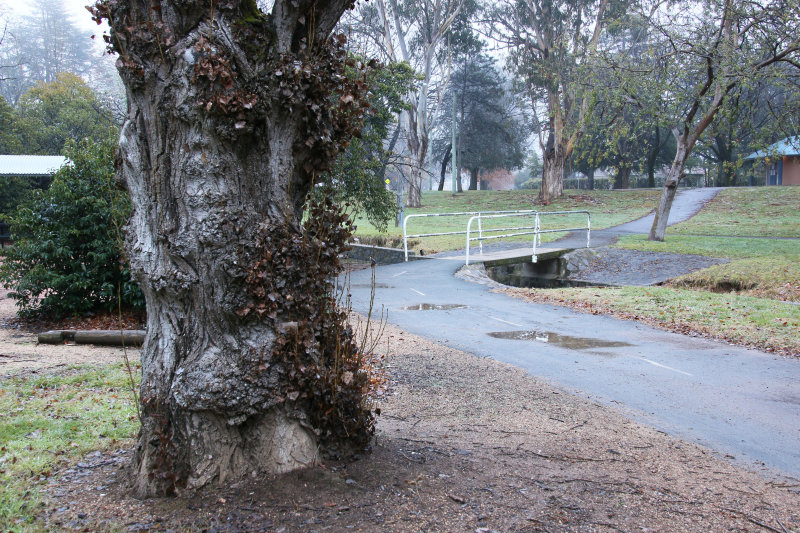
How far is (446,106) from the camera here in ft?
178

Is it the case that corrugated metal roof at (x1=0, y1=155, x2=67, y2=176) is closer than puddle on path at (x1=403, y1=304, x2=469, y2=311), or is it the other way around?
puddle on path at (x1=403, y1=304, x2=469, y2=311)

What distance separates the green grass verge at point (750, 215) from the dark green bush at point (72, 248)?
20.6m

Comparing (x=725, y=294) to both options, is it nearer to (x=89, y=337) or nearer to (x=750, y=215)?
(x=89, y=337)

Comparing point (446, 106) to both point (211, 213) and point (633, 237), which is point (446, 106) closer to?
point (633, 237)

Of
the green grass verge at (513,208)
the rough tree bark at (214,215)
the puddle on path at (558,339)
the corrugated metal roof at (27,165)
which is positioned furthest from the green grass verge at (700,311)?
the corrugated metal roof at (27,165)

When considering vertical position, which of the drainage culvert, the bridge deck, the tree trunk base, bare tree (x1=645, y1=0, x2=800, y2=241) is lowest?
the drainage culvert

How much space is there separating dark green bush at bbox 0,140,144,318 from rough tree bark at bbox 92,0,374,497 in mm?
6403

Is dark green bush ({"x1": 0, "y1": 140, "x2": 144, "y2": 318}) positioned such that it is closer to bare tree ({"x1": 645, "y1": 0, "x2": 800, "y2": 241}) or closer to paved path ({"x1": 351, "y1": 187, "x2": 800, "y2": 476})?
paved path ({"x1": 351, "y1": 187, "x2": 800, "y2": 476})

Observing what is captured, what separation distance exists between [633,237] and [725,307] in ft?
40.6

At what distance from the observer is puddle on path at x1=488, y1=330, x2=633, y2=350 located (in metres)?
7.88

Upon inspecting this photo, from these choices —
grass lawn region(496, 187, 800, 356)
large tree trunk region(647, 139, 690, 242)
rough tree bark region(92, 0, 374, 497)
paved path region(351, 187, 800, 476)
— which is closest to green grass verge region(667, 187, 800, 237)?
grass lawn region(496, 187, 800, 356)

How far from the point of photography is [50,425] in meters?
4.66

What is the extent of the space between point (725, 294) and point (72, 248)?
37.7ft

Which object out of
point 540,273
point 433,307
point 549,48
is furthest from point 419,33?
point 433,307
